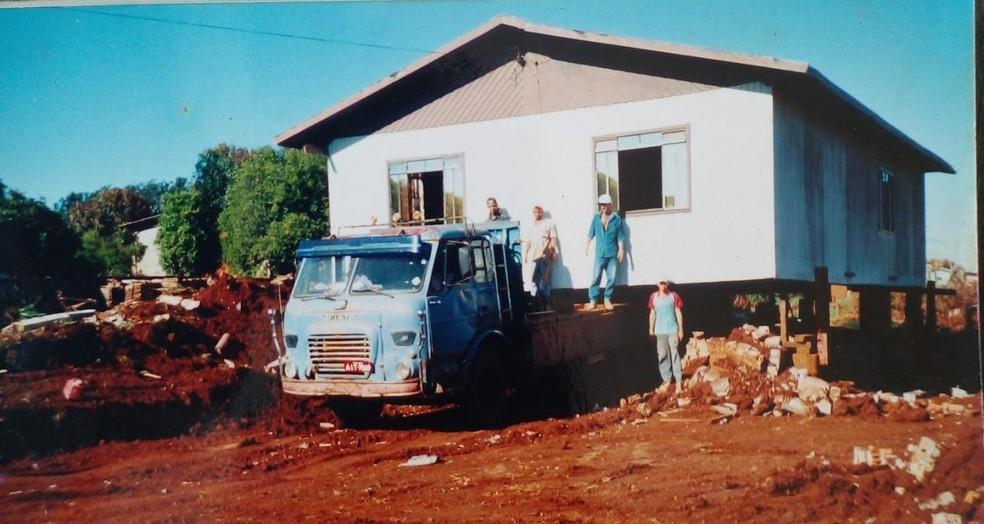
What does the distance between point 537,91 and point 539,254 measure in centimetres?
130

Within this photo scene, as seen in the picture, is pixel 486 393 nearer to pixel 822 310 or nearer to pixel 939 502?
pixel 939 502

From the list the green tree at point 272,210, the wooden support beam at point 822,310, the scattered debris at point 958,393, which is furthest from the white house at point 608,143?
the scattered debris at point 958,393

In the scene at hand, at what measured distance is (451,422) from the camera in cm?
559

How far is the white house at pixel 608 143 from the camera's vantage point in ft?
16.0

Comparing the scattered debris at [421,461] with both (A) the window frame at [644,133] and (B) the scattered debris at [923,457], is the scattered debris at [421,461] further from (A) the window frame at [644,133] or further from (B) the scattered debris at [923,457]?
(B) the scattered debris at [923,457]

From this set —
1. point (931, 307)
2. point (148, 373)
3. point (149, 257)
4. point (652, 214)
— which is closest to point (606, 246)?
point (652, 214)

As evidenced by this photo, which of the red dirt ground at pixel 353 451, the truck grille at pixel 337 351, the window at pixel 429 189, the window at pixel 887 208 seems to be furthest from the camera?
the window at pixel 887 208

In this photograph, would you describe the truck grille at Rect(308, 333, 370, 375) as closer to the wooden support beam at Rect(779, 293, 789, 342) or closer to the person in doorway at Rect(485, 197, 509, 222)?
the person in doorway at Rect(485, 197, 509, 222)

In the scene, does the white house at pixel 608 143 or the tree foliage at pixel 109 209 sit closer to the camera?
the tree foliage at pixel 109 209

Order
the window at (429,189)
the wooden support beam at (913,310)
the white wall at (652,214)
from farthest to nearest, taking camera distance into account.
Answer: the wooden support beam at (913,310)
the window at (429,189)
the white wall at (652,214)

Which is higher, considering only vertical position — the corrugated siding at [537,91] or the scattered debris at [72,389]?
the corrugated siding at [537,91]

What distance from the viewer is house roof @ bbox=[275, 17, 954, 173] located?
4637 millimetres

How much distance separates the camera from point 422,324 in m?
5.13

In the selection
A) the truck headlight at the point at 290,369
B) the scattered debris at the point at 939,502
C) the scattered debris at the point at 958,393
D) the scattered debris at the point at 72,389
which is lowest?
the scattered debris at the point at 939,502
